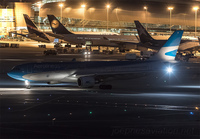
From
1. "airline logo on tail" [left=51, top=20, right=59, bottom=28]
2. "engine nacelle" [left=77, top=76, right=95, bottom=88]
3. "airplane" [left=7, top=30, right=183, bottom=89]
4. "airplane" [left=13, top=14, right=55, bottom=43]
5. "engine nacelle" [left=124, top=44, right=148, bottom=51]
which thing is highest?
"airline logo on tail" [left=51, top=20, right=59, bottom=28]

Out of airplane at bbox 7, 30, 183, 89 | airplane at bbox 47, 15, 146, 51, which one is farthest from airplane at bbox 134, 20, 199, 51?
airplane at bbox 7, 30, 183, 89

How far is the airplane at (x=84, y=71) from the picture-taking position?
40.7 meters

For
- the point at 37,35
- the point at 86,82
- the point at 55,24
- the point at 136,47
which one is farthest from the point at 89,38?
the point at 86,82

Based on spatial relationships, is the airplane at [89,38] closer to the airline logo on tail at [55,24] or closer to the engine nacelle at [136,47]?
the airline logo on tail at [55,24]

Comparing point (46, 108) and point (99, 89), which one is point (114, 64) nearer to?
point (99, 89)

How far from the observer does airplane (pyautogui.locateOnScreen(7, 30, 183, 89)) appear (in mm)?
40656

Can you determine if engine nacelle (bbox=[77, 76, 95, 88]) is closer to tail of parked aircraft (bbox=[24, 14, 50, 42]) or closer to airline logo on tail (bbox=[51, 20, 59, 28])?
airline logo on tail (bbox=[51, 20, 59, 28])

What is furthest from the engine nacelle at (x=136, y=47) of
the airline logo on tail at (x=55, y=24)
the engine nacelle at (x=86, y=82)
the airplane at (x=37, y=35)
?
the engine nacelle at (x=86, y=82)

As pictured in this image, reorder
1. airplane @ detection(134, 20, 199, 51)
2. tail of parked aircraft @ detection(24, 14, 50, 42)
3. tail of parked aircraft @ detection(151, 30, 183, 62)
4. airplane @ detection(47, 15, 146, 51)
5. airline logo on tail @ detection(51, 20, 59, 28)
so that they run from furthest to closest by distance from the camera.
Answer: tail of parked aircraft @ detection(24, 14, 50, 42)
airline logo on tail @ detection(51, 20, 59, 28)
airplane @ detection(47, 15, 146, 51)
airplane @ detection(134, 20, 199, 51)
tail of parked aircraft @ detection(151, 30, 183, 62)

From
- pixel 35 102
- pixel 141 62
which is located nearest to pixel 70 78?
pixel 141 62

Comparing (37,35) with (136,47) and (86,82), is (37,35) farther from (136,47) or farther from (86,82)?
(86,82)

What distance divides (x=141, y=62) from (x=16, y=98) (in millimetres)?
14950

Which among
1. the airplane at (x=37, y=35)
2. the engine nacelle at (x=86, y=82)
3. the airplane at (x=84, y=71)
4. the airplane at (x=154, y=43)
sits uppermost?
the airplane at (x=37, y=35)

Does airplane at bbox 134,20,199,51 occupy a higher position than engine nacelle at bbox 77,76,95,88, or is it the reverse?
airplane at bbox 134,20,199,51
